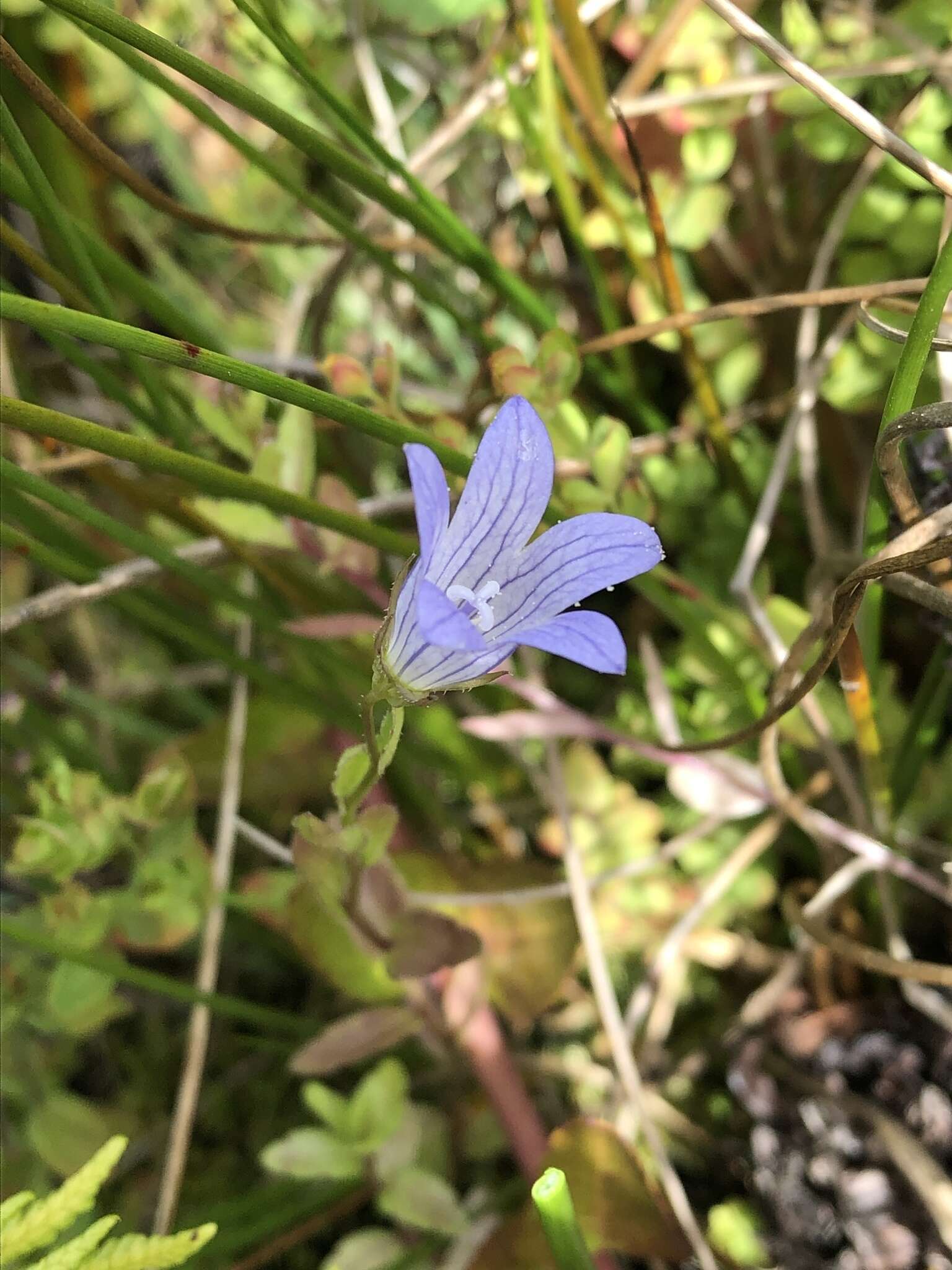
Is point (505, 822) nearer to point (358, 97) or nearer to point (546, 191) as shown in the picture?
point (546, 191)

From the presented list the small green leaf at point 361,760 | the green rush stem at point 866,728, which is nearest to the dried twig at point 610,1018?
the green rush stem at point 866,728

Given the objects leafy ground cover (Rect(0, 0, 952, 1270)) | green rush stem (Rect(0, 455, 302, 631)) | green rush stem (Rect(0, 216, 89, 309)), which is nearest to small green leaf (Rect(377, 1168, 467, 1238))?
leafy ground cover (Rect(0, 0, 952, 1270))

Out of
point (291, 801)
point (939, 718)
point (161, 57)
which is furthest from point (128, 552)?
point (939, 718)

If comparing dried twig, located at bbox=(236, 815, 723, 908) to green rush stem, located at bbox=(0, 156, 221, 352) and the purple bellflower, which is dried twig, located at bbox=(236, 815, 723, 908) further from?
green rush stem, located at bbox=(0, 156, 221, 352)

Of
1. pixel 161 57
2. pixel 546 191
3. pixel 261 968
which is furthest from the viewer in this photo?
pixel 261 968

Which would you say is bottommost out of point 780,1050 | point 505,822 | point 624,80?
point 780,1050

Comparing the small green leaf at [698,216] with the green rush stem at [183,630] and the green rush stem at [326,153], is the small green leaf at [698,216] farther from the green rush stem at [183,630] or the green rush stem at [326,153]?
the green rush stem at [183,630]

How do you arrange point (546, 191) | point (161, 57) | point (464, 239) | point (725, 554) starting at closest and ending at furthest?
point (161, 57) < point (464, 239) < point (725, 554) < point (546, 191)
